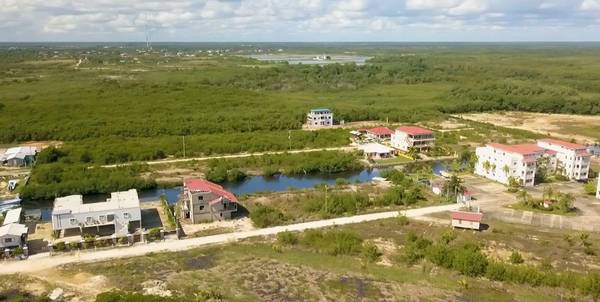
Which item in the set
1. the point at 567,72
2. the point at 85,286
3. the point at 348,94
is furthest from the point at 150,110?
the point at 567,72

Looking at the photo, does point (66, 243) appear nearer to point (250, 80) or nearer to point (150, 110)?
point (150, 110)

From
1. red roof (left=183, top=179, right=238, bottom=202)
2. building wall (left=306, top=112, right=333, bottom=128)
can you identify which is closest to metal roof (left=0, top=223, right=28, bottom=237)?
red roof (left=183, top=179, right=238, bottom=202)

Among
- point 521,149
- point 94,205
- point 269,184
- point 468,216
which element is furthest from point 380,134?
point 94,205

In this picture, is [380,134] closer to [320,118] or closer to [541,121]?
[320,118]

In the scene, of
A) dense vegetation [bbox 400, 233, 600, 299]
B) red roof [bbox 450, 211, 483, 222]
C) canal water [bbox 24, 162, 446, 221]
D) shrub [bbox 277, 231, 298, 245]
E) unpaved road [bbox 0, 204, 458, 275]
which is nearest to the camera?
dense vegetation [bbox 400, 233, 600, 299]

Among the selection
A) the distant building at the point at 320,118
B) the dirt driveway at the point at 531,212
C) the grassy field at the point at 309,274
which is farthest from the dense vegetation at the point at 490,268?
the distant building at the point at 320,118

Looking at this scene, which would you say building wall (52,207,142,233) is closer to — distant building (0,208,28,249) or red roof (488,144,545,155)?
distant building (0,208,28,249)
